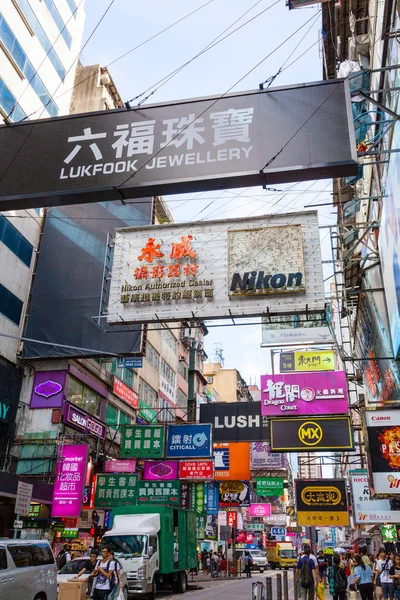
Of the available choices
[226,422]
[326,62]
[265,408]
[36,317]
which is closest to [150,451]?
[226,422]

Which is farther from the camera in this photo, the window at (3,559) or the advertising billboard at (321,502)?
the advertising billboard at (321,502)

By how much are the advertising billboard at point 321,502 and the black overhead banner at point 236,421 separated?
25.2 feet

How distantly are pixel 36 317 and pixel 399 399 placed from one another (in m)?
19.4

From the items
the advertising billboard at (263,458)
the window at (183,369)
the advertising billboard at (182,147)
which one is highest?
the window at (183,369)

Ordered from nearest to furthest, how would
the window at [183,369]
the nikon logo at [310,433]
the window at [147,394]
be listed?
the nikon logo at [310,433] → the window at [147,394] → the window at [183,369]

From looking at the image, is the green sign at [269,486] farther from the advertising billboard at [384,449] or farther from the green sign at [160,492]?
the advertising billboard at [384,449]

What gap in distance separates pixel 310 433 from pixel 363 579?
26.8 feet

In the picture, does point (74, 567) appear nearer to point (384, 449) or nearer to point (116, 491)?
point (384, 449)

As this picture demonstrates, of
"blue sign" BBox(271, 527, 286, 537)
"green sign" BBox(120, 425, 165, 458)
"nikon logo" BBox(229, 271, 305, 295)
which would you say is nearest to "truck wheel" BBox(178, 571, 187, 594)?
"green sign" BBox(120, 425, 165, 458)

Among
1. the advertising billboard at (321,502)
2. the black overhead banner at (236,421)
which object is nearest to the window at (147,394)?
the black overhead banner at (236,421)

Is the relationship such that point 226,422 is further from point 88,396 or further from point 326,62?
point 326,62

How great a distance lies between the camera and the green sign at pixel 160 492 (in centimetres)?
2770

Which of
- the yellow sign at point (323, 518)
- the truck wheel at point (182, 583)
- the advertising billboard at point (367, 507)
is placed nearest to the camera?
the yellow sign at point (323, 518)

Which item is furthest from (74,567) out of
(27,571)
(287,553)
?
(287,553)
